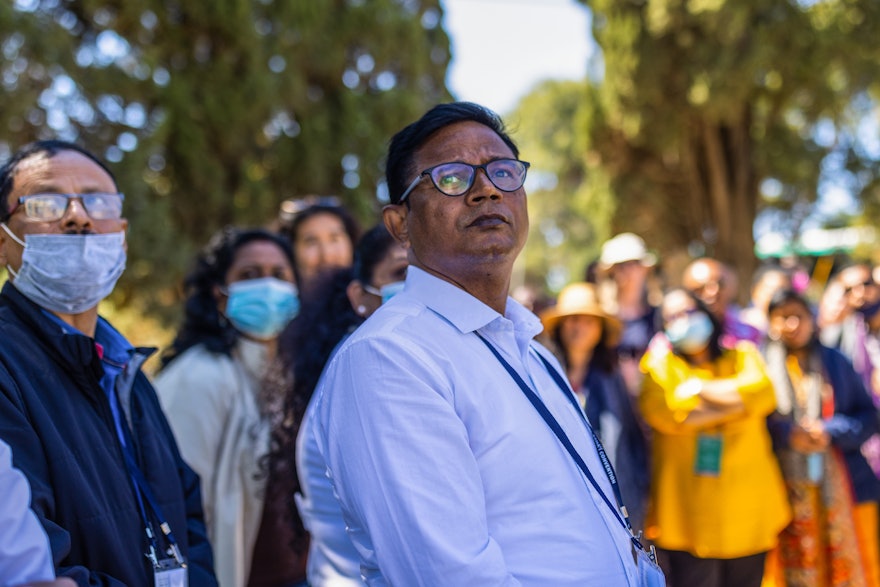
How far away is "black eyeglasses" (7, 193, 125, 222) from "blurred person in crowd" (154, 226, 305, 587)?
1093 mm

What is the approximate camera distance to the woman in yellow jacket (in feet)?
12.3

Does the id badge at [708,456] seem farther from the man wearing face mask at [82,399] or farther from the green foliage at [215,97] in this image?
the green foliage at [215,97]

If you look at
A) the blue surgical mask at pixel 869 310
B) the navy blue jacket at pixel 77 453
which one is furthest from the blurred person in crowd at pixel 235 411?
the blue surgical mask at pixel 869 310

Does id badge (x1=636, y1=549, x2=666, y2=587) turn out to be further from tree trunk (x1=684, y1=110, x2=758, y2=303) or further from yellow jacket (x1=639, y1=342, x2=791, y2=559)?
tree trunk (x1=684, y1=110, x2=758, y2=303)

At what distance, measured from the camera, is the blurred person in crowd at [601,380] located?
12.9 feet

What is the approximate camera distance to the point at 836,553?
4.34 m

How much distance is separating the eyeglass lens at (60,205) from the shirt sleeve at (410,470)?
1.23 metres

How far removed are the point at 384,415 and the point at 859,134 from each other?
19095 mm

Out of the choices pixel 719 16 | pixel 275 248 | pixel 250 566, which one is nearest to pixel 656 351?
pixel 275 248

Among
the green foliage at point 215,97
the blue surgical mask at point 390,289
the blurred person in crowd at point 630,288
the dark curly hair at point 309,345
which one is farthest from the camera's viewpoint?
the green foliage at point 215,97

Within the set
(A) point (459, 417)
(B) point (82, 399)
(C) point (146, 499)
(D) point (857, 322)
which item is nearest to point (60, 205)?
(B) point (82, 399)

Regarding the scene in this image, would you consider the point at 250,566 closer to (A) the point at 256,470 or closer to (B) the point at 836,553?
(A) the point at 256,470

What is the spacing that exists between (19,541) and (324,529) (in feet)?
3.80

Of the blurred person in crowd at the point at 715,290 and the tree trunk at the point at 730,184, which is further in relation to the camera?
the tree trunk at the point at 730,184
